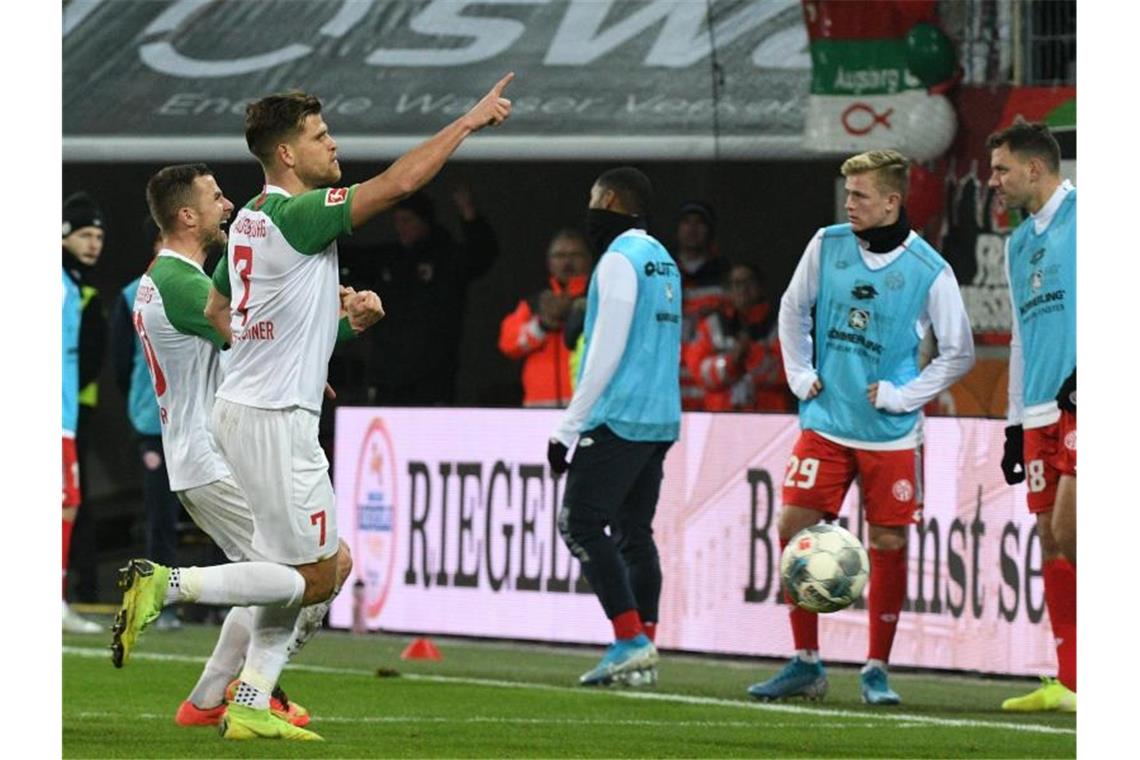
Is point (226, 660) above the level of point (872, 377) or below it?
below

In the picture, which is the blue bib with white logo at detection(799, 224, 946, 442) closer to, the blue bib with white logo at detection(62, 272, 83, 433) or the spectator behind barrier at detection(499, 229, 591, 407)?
the spectator behind barrier at detection(499, 229, 591, 407)

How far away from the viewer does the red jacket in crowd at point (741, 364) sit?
14398 millimetres

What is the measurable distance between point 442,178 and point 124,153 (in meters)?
2.38

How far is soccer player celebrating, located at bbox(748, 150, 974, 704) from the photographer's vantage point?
10516 mm

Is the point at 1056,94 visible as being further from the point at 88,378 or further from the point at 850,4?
the point at 88,378

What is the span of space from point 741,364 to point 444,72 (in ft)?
9.76

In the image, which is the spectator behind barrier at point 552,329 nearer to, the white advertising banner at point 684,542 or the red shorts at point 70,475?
the white advertising banner at point 684,542

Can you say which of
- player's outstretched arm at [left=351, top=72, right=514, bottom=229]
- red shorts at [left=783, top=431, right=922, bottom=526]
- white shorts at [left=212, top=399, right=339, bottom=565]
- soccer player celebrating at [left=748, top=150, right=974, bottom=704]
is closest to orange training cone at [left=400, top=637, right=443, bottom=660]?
soccer player celebrating at [left=748, top=150, right=974, bottom=704]

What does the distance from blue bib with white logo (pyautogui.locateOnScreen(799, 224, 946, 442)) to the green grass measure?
1.17 meters

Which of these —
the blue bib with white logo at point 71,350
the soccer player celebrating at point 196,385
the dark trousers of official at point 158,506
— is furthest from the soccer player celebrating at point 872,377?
the blue bib with white logo at point 71,350

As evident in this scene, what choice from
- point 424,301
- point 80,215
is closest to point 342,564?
point 80,215

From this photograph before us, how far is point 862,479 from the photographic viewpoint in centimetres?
1065

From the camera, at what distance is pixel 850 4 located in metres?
13.9

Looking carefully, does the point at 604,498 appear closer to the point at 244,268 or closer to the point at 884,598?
the point at 884,598
